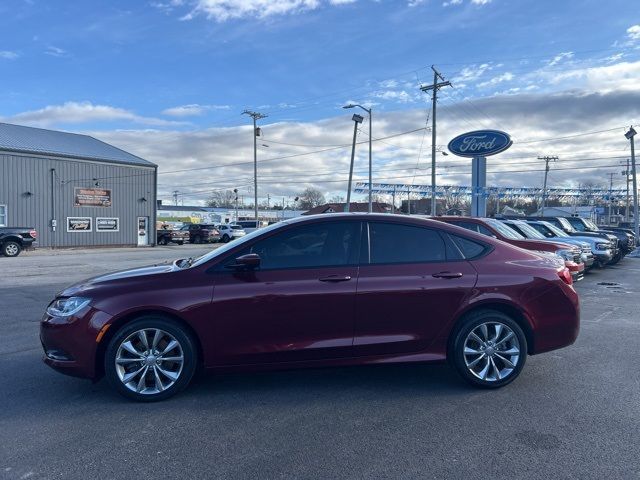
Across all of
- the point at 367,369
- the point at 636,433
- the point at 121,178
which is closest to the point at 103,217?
the point at 121,178

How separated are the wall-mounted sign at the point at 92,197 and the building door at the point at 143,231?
294 cm

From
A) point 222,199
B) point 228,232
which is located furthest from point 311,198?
point 228,232

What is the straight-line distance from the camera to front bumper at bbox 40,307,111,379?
436 centimetres

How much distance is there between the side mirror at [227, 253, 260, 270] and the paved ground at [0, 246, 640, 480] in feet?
3.85

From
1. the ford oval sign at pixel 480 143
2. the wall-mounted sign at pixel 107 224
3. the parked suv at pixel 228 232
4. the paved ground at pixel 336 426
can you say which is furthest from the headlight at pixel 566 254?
the parked suv at pixel 228 232

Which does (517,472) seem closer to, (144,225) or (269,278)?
(269,278)

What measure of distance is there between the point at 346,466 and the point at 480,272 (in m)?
2.29

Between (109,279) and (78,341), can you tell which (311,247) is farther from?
(78,341)

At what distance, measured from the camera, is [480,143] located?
2405cm

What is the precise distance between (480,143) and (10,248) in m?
22.5

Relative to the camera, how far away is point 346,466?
341cm

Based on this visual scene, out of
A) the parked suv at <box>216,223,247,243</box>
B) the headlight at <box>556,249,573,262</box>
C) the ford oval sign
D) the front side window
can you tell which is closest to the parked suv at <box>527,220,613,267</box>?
the headlight at <box>556,249,573,262</box>

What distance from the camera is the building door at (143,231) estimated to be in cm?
3881

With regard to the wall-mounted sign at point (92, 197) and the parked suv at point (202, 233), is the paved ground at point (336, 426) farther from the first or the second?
the parked suv at point (202, 233)
